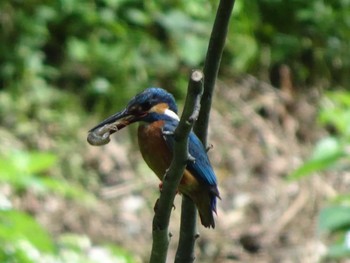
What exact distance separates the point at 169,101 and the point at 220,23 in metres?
0.18

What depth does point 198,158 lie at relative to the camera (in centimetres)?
121

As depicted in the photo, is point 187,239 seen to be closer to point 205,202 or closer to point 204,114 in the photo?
point 205,202

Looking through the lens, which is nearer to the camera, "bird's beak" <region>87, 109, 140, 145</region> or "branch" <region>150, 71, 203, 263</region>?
"branch" <region>150, 71, 203, 263</region>

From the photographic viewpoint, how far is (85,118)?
4.91 m

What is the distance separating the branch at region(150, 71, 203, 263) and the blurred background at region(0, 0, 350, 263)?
115 inches

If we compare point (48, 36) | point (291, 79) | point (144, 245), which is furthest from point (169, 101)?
point (291, 79)

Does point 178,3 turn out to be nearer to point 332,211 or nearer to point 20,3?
point 20,3

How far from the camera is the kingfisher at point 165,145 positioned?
47.2 inches

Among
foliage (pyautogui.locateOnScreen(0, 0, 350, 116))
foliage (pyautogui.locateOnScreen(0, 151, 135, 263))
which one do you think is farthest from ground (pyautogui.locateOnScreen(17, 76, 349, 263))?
foliage (pyautogui.locateOnScreen(0, 151, 135, 263))

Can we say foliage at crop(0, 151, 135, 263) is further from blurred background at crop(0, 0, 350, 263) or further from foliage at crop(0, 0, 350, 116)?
foliage at crop(0, 0, 350, 116)

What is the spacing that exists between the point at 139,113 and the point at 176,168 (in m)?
0.21

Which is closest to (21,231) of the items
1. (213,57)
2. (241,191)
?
(213,57)

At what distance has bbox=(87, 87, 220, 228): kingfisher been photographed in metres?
1.20

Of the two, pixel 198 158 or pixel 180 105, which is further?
pixel 180 105
